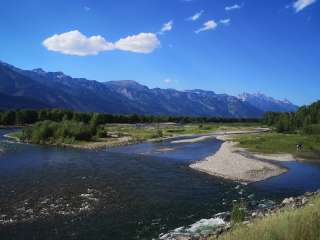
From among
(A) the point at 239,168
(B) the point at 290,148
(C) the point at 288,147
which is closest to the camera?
(A) the point at 239,168

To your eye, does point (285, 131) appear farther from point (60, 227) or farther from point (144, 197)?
point (60, 227)

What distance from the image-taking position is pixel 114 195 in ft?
137

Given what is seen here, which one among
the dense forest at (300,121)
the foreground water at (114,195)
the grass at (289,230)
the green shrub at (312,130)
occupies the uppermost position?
the dense forest at (300,121)

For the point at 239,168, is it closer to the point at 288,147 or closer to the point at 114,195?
the point at 114,195

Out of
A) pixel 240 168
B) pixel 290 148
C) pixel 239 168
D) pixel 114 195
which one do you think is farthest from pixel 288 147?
pixel 114 195

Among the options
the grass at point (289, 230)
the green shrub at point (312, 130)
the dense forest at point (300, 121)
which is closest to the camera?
the grass at point (289, 230)

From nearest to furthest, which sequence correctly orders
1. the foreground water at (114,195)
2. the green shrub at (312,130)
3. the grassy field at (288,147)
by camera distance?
the foreground water at (114,195), the grassy field at (288,147), the green shrub at (312,130)

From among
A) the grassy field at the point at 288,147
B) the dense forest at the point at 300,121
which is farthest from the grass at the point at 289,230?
the dense forest at the point at 300,121

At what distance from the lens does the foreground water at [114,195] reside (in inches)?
1216

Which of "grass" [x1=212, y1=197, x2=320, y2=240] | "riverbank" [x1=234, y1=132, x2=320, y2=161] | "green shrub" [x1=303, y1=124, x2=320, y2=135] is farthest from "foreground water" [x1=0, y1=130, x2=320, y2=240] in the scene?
"green shrub" [x1=303, y1=124, x2=320, y2=135]

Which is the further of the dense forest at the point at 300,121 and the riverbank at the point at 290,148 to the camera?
the dense forest at the point at 300,121

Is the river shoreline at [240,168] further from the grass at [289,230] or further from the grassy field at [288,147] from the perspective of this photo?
the grass at [289,230]

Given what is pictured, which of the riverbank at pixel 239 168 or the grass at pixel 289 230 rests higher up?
the grass at pixel 289 230

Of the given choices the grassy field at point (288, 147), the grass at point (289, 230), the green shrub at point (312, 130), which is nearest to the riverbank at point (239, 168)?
the grassy field at point (288, 147)
